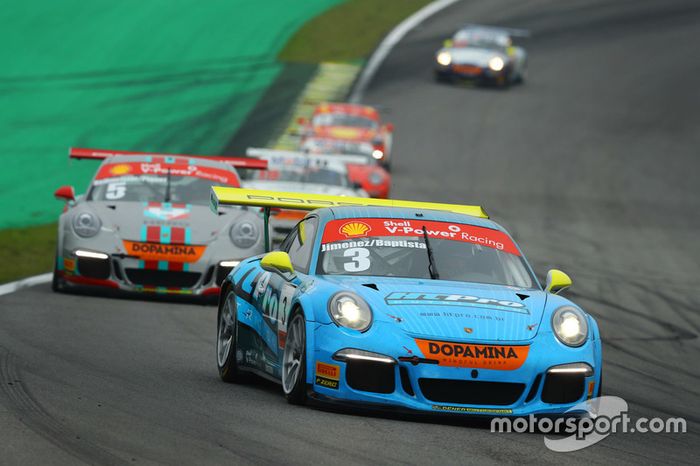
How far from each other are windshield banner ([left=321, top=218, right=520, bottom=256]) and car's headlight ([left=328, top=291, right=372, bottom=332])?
0.98 m

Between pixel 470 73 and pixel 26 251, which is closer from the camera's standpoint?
pixel 26 251

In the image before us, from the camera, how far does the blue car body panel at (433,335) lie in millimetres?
7637

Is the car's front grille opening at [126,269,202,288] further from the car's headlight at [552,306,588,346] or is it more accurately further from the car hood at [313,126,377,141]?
the car hood at [313,126,377,141]

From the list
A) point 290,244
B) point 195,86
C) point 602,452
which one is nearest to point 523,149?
point 195,86

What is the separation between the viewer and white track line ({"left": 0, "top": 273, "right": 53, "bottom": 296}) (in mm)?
14039

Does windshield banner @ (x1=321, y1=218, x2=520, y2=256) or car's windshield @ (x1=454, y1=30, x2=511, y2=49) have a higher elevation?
car's windshield @ (x1=454, y1=30, x2=511, y2=49)

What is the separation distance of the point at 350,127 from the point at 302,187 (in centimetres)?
841

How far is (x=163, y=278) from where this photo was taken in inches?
555

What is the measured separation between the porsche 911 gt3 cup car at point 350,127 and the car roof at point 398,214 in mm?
16937

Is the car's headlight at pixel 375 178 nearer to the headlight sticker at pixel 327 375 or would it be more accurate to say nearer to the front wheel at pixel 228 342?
the front wheel at pixel 228 342

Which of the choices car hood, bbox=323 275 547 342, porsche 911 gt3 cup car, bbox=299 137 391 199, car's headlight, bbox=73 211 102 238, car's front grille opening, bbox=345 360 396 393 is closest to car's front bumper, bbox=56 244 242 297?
car's headlight, bbox=73 211 102 238

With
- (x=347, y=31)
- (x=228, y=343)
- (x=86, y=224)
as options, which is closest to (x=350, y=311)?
(x=228, y=343)

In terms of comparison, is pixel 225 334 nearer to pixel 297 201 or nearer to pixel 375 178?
pixel 297 201

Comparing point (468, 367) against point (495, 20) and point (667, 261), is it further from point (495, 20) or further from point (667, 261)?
point (495, 20)
